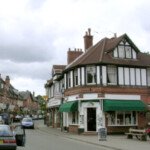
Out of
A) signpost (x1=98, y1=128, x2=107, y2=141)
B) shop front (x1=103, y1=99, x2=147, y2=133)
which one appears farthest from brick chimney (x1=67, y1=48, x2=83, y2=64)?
signpost (x1=98, y1=128, x2=107, y2=141)

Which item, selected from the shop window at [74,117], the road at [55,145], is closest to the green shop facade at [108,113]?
the shop window at [74,117]

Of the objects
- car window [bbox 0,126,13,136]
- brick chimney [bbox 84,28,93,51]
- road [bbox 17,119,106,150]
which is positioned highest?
brick chimney [bbox 84,28,93,51]

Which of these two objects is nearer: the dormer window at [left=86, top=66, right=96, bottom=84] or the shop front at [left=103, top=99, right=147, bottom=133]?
the shop front at [left=103, top=99, right=147, bottom=133]

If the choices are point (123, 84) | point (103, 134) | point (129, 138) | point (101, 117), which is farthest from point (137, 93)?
point (103, 134)

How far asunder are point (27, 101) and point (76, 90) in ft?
373

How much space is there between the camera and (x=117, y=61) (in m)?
41.0

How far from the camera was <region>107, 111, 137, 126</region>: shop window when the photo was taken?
40.7 meters

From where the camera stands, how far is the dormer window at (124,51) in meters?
41.8

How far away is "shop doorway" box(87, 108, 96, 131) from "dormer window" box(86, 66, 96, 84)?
2804 mm

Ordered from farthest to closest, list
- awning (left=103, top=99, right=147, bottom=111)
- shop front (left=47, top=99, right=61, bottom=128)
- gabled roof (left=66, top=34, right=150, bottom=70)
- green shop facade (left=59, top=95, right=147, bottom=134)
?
shop front (left=47, top=99, right=61, bottom=128) < gabled roof (left=66, top=34, right=150, bottom=70) < green shop facade (left=59, top=95, right=147, bottom=134) < awning (left=103, top=99, right=147, bottom=111)

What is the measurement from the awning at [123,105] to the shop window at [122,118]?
1319 mm

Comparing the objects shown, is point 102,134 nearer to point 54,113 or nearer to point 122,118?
point 122,118

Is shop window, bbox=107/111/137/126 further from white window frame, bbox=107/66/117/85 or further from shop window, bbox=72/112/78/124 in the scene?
shop window, bbox=72/112/78/124

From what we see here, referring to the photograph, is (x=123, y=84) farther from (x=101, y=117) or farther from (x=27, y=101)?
(x=27, y=101)
